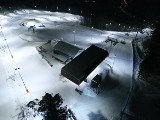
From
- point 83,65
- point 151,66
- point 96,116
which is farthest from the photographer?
point 151,66

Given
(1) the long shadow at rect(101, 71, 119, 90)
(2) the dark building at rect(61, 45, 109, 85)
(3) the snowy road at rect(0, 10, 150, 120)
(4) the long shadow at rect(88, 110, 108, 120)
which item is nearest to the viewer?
(4) the long shadow at rect(88, 110, 108, 120)

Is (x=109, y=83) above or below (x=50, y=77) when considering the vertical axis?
below

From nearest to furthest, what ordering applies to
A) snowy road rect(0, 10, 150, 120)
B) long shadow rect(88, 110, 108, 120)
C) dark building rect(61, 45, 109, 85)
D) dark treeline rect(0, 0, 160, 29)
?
long shadow rect(88, 110, 108, 120), snowy road rect(0, 10, 150, 120), dark building rect(61, 45, 109, 85), dark treeline rect(0, 0, 160, 29)

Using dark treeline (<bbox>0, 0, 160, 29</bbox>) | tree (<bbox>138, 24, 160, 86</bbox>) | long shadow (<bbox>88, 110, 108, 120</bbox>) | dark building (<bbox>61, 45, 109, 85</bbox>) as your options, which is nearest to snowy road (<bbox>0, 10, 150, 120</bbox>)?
long shadow (<bbox>88, 110, 108, 120</bbox>)

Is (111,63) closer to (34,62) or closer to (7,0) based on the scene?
(34,62)

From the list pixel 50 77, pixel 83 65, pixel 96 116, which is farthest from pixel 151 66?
pixel 50 77

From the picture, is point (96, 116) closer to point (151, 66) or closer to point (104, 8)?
point (151, 66)

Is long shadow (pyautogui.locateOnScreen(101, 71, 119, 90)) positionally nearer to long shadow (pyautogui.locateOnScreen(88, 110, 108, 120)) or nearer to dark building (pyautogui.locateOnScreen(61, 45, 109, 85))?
dark building (pyautogui.locateOnScreen(61, 45, 109, 85))

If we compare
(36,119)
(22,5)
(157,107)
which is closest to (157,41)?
(157,107)
